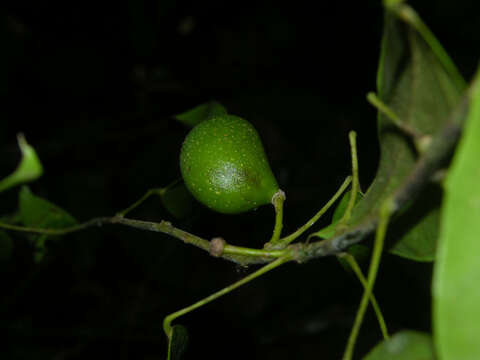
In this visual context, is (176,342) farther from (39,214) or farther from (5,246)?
(5,246)

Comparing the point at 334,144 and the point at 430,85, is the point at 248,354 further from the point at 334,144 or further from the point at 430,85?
the point at 430,85

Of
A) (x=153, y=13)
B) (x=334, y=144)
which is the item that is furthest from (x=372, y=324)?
(x=153, y=13)

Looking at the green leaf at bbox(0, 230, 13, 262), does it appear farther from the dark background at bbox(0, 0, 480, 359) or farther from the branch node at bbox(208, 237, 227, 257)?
the branch node at bbox(208, 237, 227, 257)

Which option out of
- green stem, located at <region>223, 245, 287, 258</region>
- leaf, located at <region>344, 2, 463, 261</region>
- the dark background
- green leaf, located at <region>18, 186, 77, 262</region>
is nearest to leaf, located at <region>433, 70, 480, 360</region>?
leaf, located at <region>344, 2, 463, 261</region>

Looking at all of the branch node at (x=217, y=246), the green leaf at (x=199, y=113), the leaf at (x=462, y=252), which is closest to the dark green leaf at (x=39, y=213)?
the green leaf at (x=199, y=113)

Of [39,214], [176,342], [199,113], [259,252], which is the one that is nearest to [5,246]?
[39,214]

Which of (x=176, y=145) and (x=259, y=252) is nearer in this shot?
(x=259, y=252)
